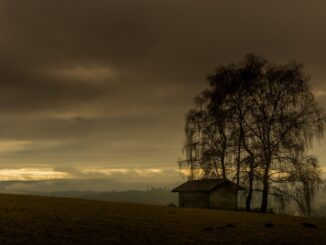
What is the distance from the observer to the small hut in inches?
2039

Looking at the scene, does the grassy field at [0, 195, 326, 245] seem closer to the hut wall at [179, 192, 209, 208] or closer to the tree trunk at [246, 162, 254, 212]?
the tree trunk at [246, 162, 254, 212]

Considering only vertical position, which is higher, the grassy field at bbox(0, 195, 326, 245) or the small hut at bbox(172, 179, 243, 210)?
the small hut at bbox(172, 179, 243, 210)

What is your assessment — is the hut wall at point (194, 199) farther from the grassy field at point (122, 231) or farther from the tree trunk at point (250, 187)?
the grassy field at point (122, 231)

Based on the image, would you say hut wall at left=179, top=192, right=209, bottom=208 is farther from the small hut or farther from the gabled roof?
the gabled roof

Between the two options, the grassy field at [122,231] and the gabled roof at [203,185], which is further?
the gabled roof at [203,185]

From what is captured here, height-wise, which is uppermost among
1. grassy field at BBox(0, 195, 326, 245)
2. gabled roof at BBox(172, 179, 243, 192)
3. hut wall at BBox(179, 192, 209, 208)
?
gabled roof at BBox(172, 179, 243, 192)

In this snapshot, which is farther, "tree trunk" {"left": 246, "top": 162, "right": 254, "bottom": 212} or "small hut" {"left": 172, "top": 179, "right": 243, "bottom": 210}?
"small hut" {"left": 172, "top": 179, "right": 243, "bottom": 210}

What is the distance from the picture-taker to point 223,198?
173 feet

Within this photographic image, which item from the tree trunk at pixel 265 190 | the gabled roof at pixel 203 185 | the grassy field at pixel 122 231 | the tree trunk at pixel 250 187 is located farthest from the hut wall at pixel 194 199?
the grassy field at pixel 122 231

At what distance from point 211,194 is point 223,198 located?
1669mm

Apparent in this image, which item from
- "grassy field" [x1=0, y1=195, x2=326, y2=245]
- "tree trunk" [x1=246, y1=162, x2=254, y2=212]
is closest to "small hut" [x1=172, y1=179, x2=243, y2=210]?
"tree trunk" [x1=246, y1=162, x2=254, y2=212]

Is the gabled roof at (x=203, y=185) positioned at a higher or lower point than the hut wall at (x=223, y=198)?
higher

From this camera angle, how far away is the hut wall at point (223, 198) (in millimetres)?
51938

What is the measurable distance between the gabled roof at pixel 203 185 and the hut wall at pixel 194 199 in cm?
56
